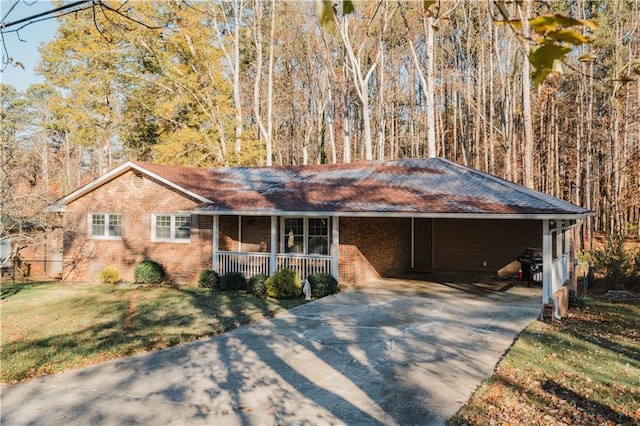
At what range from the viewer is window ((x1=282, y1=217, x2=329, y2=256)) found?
15641 millimetres

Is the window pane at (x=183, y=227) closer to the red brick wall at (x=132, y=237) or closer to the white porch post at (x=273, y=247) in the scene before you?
the red brick wall at (x=132, y=237)

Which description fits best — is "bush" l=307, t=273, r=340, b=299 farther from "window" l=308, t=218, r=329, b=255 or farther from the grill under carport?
the grill under carport

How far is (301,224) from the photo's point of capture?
52.4 ft

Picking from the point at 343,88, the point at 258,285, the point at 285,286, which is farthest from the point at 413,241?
the point at 343,88

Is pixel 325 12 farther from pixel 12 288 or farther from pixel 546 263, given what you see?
pixel 12 288

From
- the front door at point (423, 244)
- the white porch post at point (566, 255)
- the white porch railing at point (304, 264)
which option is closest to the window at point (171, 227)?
the white porch railing at point (304, 264)

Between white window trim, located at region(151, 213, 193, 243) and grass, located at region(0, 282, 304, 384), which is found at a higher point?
white window trim, located at region(151, 213, 193, 243)

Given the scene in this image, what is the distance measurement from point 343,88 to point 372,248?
18.8m

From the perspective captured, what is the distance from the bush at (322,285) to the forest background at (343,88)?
406 inches

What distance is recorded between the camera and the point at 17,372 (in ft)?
23.2

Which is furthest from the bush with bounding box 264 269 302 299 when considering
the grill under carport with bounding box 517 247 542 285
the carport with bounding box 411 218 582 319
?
the grill under carport with bounding box 517 247 542 285

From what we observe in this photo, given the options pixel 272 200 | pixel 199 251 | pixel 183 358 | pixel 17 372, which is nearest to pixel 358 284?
pixel 272 200

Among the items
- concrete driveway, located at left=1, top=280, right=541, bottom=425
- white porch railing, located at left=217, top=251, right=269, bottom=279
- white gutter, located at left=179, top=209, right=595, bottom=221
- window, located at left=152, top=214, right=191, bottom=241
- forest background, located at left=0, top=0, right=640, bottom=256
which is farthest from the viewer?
forest background, located at left=0, top=0, right=640, bottom=256

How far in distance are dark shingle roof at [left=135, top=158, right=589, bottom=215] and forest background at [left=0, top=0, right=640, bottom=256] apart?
5.91 metres
